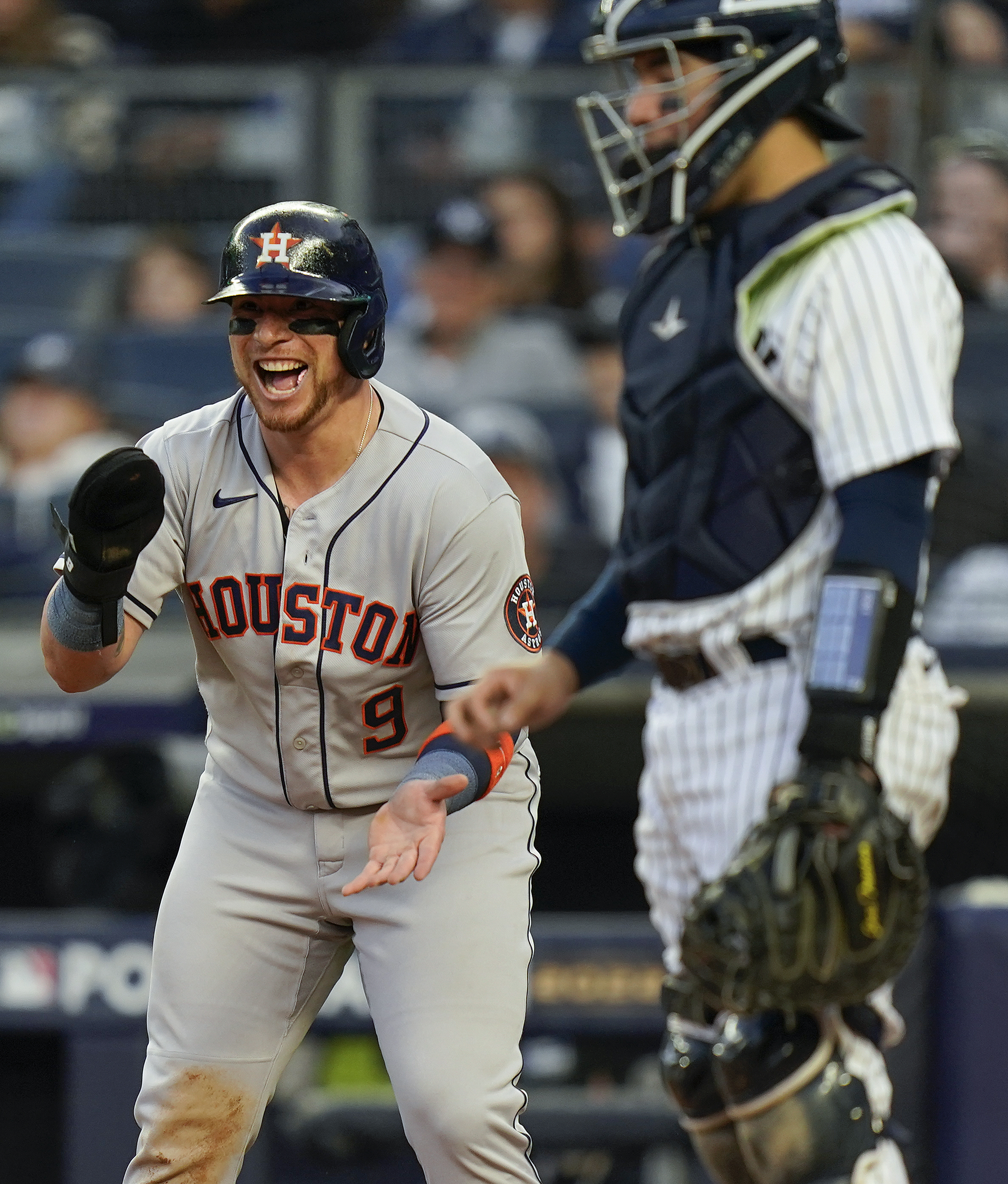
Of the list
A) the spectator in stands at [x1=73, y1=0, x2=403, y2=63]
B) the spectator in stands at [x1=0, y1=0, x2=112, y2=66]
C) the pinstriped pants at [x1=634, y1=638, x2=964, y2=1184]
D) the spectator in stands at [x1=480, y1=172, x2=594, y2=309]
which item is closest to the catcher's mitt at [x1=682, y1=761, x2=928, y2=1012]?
the pinstriped pants at [x1=634, y1=638, x2=964, y2=1184]

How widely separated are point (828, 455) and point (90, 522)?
904 mm

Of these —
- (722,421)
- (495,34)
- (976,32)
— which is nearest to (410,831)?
(722,421)

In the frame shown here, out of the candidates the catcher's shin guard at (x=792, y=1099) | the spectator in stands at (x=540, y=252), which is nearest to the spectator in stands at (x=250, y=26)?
the spectator in stands at (x=540, y=252)

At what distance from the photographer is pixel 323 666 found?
2.40 metres

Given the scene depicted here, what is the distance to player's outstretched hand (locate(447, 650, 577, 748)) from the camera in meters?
2.33

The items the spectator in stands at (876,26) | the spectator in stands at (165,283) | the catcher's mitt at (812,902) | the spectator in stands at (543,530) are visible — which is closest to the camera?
the catcher's mitt at (812,902)

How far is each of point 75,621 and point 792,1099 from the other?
3.56ft

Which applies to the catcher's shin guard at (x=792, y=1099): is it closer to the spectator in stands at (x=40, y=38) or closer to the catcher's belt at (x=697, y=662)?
the catcher's belt at (x=697, y=662)

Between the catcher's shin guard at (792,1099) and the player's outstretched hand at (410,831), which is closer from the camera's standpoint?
the player's outstretched hand at (410,831)

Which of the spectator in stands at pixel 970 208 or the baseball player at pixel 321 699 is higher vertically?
the spectator in stands at pixel 970 208

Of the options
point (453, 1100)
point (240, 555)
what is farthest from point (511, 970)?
point (240, 555)

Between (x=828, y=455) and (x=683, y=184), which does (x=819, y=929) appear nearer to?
(x=828, y=455)

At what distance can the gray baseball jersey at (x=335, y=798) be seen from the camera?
7.82ft

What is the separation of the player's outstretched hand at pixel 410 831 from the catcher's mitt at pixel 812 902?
0.34m
